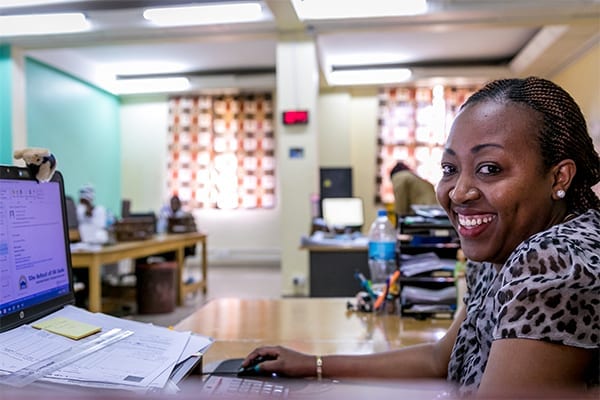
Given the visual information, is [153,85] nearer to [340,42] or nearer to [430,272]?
[340,42]

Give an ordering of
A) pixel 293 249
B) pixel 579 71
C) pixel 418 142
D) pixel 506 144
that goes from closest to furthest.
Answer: pixel 506 144
pixel 293 249
pixel 579 71
pixel 418 142

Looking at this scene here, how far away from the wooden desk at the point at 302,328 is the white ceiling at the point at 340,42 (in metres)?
3.27

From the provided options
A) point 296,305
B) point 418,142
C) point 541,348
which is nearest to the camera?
point 541,348

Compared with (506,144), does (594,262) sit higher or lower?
lower

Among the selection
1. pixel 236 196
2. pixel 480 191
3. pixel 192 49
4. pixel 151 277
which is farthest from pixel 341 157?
pixel 480 191

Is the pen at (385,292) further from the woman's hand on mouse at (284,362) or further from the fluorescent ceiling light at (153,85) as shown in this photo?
the fluorescent ceiling light at (153,85)

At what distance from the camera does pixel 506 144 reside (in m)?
0.76

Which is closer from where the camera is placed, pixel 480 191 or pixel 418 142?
pixel 480 191

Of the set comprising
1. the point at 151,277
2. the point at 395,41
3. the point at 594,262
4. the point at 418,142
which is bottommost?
the point at 151,277

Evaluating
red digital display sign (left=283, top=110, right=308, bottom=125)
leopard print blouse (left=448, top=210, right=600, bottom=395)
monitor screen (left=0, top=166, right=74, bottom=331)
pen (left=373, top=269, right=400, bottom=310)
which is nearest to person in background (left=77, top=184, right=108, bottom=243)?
red digital display sign (left=283, top=110, right=308, bottom=125)

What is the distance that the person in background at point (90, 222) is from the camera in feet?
13.2

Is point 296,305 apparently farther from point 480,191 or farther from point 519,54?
point 519,54

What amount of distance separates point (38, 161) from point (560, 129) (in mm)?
867

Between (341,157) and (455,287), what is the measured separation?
572cm
